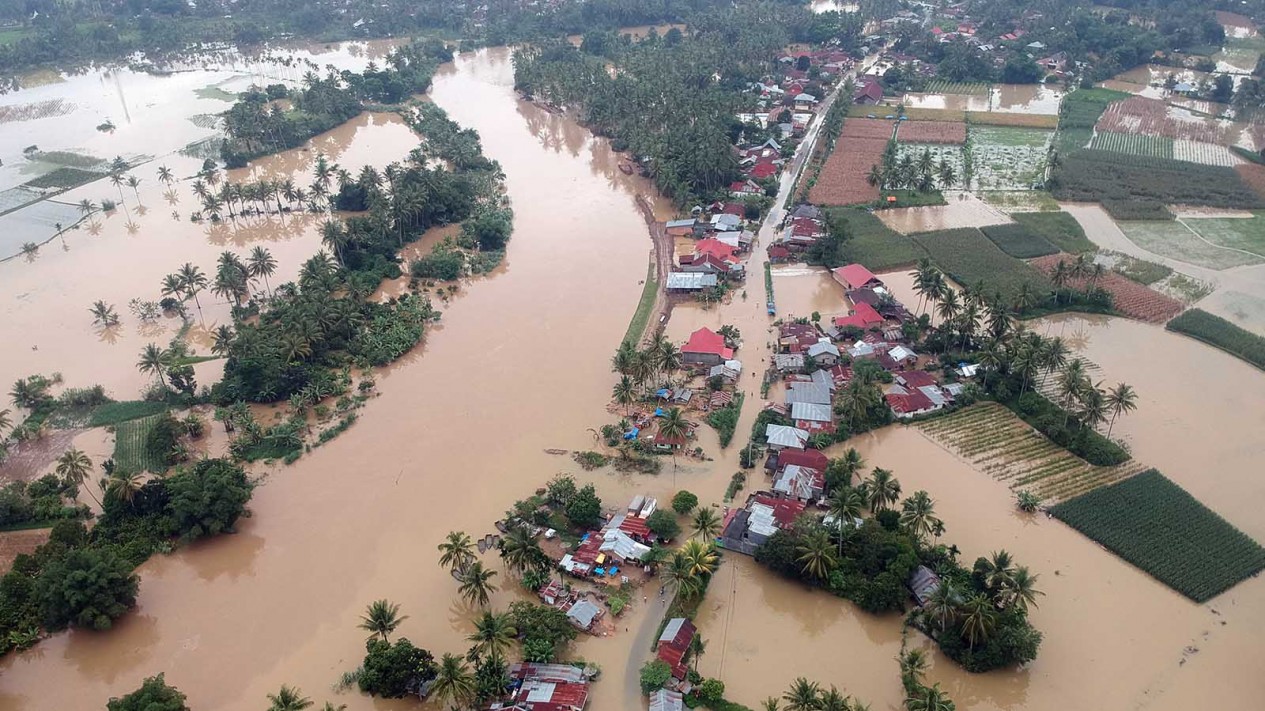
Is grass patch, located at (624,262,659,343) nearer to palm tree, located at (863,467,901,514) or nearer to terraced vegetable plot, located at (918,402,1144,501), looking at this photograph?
terraced vegetable plot, located at (918,402,1144,501)

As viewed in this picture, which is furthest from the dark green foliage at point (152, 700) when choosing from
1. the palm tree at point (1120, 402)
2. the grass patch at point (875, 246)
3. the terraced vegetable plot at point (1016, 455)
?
the grass patch at point (875, 246)

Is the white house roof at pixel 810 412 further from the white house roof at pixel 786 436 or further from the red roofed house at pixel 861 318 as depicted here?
the red roofed house at pixel 861 318

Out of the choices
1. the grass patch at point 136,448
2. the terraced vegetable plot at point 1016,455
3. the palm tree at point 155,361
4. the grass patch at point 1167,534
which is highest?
the palm tree at point 155,361

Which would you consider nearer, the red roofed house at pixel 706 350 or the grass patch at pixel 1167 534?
the grass patch at pixel 1167 534

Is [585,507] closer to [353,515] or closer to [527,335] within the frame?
[353,515]

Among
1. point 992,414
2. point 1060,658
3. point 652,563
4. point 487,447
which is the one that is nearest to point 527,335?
point 487,447
